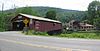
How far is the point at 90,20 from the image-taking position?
514ft

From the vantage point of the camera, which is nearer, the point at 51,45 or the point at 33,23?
the point at 51,45

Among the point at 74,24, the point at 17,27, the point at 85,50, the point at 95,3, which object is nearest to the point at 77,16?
the point at 95,3

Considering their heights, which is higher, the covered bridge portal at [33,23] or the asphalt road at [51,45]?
the asphalt road at [51,45]

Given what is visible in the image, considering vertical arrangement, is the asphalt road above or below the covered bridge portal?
above

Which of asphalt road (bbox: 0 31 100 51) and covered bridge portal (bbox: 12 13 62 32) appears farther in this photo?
covered bridge portal (bbox: 12 13 62 32)

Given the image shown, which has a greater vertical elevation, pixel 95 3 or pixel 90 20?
pixel 95 3

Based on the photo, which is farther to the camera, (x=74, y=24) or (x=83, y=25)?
(x=83, y=25)

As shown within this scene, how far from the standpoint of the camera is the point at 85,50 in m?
15.4

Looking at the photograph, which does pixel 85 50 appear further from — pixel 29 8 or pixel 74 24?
pixel 74 24

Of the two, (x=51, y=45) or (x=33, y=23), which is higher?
(x=51, y=45)

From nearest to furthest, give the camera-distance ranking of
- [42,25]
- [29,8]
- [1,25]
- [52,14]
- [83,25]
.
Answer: [42,25] < [1,25] < [29,8] < [52,14] < [83,25]

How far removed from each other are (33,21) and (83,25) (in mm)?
94860

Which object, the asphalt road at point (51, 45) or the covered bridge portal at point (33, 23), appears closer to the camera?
the asphalt road at point (51, 45)

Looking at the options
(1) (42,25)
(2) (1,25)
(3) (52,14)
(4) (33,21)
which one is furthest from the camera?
(3) (52,14)
